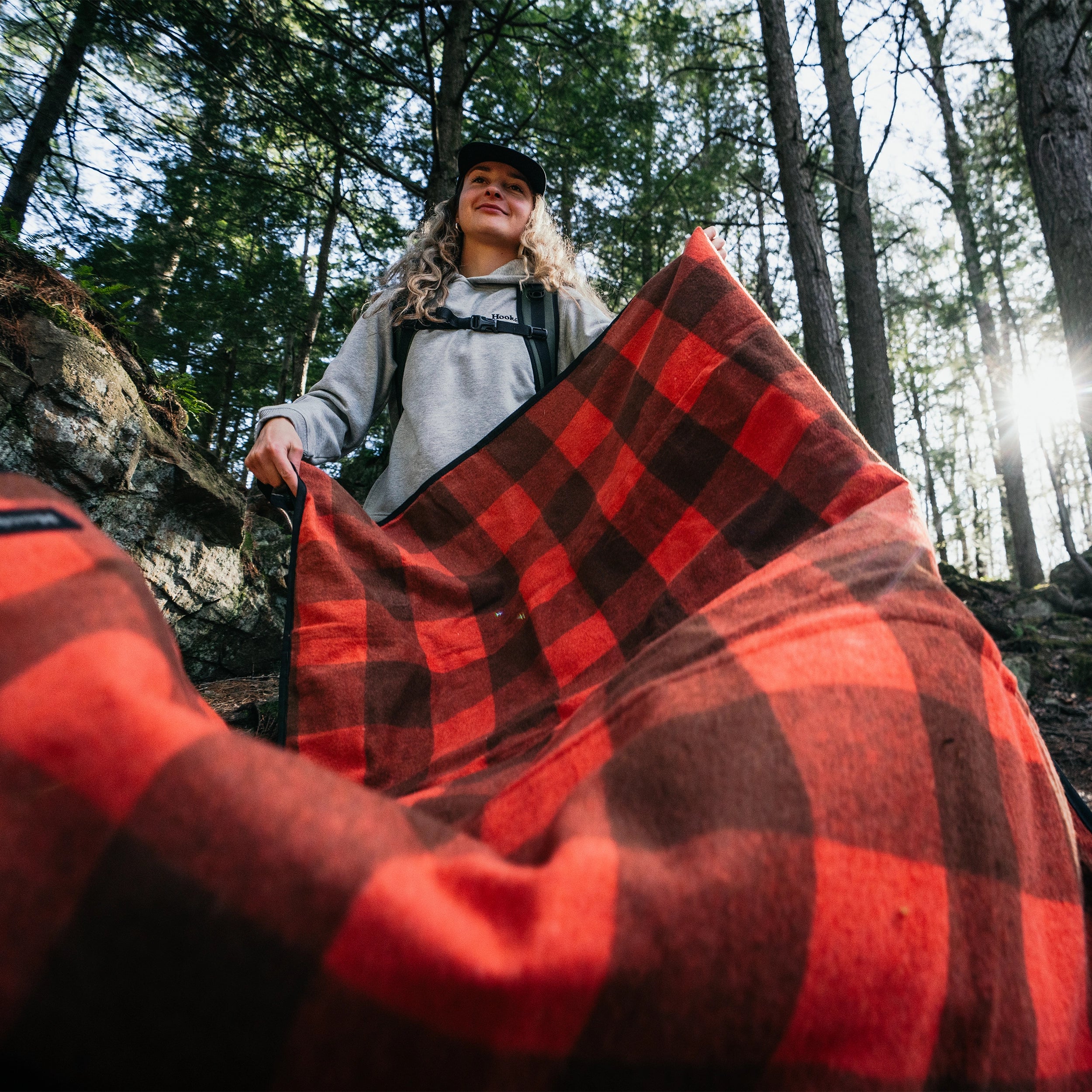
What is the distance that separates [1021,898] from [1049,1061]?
0.17 m

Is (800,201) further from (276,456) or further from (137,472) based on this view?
(137,472)

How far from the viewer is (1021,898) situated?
2.51 feet

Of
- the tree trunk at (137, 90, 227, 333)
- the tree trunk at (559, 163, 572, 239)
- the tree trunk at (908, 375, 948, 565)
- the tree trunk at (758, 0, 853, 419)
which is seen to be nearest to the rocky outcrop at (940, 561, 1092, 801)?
the tree trunk at (758, 0, 853, 419)

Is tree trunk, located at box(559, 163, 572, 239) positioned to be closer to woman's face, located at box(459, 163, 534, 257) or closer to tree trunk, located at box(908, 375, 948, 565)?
woman's face, located at box(459, 163, 534, 257)

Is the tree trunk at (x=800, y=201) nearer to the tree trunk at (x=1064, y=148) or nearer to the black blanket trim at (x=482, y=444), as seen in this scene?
the tree trunk at (x=1064, y=148)

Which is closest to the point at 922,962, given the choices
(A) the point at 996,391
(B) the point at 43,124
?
(B) the point at 43,124

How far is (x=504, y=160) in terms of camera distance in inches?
99.7

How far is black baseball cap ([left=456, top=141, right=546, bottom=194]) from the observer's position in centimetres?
250

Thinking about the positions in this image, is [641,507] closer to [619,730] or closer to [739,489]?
[739,489]

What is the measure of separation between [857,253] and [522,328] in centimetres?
537

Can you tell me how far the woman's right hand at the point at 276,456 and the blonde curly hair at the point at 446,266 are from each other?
2.54 feet

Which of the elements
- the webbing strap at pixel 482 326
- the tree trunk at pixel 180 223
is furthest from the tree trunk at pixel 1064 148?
the tree trunk at pixel 180 223

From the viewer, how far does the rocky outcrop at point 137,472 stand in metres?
3.15

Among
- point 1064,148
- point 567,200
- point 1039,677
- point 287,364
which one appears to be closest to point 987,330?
point 567,200
